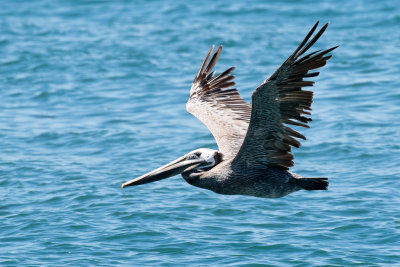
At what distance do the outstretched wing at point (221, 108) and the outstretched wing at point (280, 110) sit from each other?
25.7 inches

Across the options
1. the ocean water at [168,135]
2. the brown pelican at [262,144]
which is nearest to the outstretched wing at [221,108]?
the brown pelican at [262,144]

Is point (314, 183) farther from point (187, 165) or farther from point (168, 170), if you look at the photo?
point (168, 170)

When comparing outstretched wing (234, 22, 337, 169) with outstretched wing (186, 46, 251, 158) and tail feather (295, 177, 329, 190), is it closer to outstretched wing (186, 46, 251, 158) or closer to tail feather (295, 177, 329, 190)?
tail feather (295, 177, 329, 190)

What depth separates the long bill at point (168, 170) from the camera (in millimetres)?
7914

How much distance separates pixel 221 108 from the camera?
30.2ft

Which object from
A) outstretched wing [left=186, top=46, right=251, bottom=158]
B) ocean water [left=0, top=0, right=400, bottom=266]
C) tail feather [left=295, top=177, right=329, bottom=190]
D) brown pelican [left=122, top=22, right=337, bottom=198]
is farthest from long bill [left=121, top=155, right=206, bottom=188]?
tail feather [left=295, top=177, right=329, bottom=190]

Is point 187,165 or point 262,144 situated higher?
point 262,144

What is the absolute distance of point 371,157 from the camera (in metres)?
11.1

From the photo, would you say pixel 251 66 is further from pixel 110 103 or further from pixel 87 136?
pixel 87 136

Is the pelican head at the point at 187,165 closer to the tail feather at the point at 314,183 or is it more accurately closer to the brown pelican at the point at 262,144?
the brown pelican at the point at 262,144

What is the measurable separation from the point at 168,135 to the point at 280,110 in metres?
5.52

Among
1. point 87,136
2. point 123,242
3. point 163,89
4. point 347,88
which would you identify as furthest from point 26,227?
point 347,88

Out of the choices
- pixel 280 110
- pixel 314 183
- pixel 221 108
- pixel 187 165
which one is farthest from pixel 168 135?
pixel 280 110

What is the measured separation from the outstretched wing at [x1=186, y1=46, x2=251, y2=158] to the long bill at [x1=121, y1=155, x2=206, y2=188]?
1.40 ft
